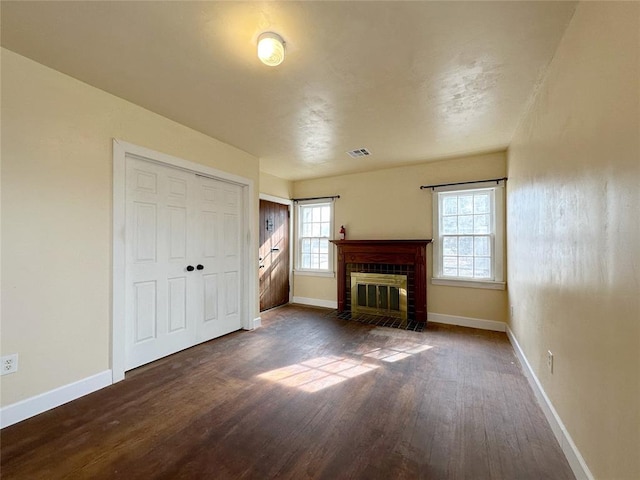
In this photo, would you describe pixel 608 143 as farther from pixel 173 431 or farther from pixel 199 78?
pixel 173 431

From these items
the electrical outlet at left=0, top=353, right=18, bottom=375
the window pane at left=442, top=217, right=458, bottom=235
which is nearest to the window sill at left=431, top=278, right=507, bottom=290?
the window pane at left=442, top=217, right=458, bottom=235

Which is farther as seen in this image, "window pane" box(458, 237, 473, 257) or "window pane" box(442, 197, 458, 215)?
"window pane" box(442, 197, 458, 215)

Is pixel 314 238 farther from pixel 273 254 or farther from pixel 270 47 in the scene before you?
pixel 270 47

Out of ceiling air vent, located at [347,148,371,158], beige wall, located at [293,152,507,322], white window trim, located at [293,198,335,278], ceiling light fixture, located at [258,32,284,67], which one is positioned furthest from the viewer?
white window trim, located at [293,198,335,278]

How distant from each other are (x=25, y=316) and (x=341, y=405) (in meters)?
2.35

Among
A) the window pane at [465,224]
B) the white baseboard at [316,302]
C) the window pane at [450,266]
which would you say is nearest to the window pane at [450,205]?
the window pane at [465,224]

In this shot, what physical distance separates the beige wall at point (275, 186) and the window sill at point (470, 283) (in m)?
3.07

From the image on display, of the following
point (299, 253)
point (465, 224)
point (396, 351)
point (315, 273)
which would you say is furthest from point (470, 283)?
point (299, 253)

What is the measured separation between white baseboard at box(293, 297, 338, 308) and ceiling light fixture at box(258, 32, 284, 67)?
4.13 m

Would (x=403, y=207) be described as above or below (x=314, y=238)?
above

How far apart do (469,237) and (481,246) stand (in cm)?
20

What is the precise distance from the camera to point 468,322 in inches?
156

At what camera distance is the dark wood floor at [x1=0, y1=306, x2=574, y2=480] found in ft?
4.92

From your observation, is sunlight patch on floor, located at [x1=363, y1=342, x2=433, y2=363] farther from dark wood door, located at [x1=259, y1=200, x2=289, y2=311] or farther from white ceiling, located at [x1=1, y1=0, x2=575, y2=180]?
white ceiling, located at [x1=1, y1=0, x2=575, y2=180]
